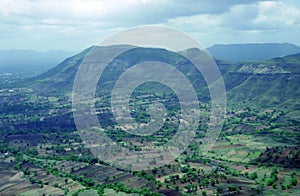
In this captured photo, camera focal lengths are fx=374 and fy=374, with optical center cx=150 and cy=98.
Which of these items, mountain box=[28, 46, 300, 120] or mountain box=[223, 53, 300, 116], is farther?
mountain box=[28, 46, 300, 120]

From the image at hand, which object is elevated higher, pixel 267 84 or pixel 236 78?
pixel 236 78

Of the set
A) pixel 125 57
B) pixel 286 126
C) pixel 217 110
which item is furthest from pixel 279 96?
pixel 125 57

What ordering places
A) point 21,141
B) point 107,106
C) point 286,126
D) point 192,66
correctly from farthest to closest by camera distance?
point 192,66 < point 107,106 < point 286,126 < point 21,141

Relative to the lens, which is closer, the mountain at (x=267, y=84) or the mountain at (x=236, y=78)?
the mountain at (x=267, y=84)

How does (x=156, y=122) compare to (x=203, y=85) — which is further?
(x=203, y=85)

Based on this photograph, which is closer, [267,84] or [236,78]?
[267,84]

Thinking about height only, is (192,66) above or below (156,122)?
above

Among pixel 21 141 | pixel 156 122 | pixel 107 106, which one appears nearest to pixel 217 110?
pixel 156 122

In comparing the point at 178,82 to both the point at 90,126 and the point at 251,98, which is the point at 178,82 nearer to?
the point at 251,98

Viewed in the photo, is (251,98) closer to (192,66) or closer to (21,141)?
(192,66)

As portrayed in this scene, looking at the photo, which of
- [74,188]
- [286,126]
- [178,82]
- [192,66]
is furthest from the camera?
[192,66]
